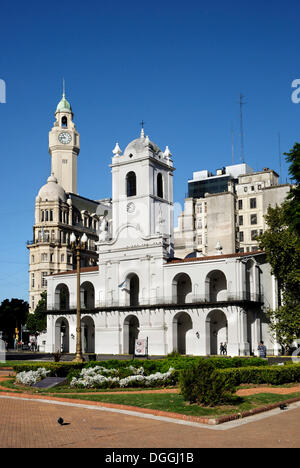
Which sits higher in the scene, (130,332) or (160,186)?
(160,186)

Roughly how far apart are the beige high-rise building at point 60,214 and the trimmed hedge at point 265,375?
234ft

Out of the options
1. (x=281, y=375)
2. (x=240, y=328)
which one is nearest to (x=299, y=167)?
(x=240, y=328)

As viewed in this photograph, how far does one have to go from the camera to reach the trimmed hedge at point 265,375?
2330 cm

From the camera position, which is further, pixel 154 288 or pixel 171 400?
pixel 154 288

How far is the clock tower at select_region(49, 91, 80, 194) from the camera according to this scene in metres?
106

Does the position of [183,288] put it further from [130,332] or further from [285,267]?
[285,267]

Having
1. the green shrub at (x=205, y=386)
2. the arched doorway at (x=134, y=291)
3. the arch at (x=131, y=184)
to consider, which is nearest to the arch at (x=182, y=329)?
the arched doorway at (x=134, y=291)

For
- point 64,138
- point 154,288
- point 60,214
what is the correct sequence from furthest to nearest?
point 64,138 → point 60,214 → point 154,288

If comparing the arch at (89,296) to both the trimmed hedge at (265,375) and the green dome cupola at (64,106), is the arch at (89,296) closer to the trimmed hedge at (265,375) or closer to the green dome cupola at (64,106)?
the trimmed hedge at (265,375)

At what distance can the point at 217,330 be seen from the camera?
52.9 m

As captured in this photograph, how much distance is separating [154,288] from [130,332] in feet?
22.5

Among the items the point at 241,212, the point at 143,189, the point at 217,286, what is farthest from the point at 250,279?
the point at 241,212

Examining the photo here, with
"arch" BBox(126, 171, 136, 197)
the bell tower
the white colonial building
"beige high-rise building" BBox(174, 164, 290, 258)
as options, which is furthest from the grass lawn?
"beige high-rise building" BBox(174, 164, 290, 258)
